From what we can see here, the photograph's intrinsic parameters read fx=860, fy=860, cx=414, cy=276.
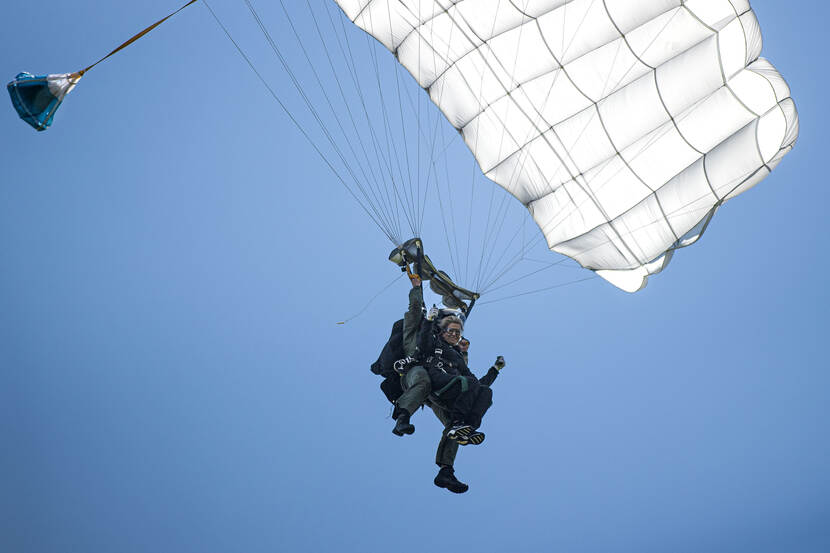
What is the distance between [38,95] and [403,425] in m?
3.65

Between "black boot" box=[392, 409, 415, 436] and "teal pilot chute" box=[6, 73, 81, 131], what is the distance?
3.40m

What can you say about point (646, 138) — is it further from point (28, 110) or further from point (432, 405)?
point (28, 110)

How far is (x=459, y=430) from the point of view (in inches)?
276

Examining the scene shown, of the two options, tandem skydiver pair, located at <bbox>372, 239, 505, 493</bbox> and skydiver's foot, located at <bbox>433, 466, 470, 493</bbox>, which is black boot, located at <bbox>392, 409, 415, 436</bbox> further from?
skydiver's foot, located at <bbox>433, 466, 470, 493</bbox>

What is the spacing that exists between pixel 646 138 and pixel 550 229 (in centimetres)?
130

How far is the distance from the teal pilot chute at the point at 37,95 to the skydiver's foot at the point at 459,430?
3883 mm

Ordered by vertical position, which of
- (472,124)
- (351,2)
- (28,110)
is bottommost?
(28,110)

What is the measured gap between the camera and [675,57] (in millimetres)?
7664

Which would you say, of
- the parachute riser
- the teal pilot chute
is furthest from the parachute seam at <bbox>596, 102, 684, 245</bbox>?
the teal pilot chute

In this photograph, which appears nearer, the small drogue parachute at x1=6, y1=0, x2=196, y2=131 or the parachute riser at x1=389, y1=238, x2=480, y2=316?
the small drogue parachute at x1=6, y1=0, x2=196, y2=131

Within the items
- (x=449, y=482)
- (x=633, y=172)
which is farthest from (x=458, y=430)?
(x=633, y=172)

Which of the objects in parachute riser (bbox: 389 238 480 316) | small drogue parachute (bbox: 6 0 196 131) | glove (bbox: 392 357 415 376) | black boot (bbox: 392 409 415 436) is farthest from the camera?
parachute riser (bbox: 389 238 480 316)

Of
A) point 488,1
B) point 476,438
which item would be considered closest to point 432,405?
point 476,438

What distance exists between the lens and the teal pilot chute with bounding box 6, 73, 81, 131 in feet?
20.5
